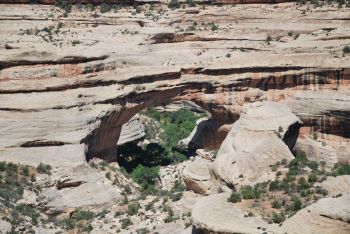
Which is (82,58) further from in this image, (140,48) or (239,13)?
(239,13)

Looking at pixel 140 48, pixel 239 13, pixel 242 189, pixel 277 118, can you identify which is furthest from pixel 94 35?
pixel 242 189

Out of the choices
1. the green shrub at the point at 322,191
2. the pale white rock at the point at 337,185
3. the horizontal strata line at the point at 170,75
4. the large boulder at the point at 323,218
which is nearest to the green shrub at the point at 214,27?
the horizontal strata line at the point at 170,75

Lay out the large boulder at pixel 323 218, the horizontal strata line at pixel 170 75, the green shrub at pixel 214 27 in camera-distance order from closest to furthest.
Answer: the large boulder at pixel 323 218 < the horizontal strata line at pixel 170 75 < the green shrub at pixel 214 27

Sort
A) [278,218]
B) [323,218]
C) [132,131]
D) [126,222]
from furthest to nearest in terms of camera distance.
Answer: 1. [132,131]
2. [126,222]
3. [278,218]
4. [323,218]

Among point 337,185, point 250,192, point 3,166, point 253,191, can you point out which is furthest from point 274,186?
point 3,166

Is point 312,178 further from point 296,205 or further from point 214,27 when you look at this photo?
point 214,27

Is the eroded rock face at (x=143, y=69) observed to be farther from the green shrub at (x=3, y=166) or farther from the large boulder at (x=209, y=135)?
the green shrub at (x=3, y=166)

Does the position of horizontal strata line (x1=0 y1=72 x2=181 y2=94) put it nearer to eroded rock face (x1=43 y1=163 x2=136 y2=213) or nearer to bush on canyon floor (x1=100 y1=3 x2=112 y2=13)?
eroded rock face (x1=43 y1=163 x2=136 y2=213)
